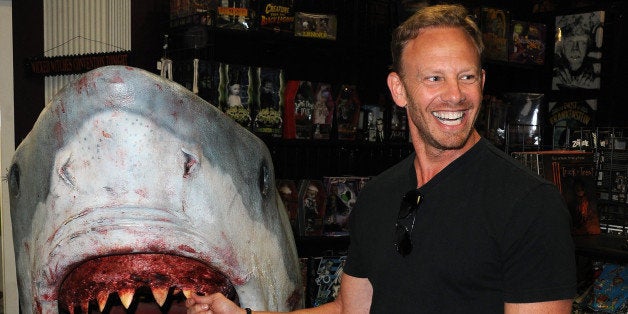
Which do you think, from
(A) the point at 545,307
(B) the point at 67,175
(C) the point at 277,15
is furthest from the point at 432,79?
(C) the point at 277,15

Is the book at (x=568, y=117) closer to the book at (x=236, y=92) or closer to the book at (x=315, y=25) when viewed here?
the book at (x=315, y=25)

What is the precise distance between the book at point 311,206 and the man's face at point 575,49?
76.6 inches

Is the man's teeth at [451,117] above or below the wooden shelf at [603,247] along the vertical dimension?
above

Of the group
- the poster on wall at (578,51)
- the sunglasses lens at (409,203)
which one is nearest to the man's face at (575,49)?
the poster on wall at (578,51)

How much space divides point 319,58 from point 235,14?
1.07 metres

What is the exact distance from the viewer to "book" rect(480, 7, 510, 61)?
12.9 feet

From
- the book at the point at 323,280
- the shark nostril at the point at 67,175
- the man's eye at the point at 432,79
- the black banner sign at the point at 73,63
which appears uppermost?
the black banner sign at the point at 73,63

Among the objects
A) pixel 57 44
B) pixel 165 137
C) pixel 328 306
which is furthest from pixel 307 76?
pixel 165 137

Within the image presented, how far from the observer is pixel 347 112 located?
11.3 ft

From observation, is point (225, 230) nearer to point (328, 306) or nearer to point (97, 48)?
point (328, 306)

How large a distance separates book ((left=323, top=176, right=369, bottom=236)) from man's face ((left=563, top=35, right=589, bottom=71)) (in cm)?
173

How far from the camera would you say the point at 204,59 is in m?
2.94

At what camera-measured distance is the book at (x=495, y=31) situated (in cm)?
394

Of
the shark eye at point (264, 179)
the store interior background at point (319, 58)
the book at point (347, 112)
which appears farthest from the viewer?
the book at point (347, 112)
